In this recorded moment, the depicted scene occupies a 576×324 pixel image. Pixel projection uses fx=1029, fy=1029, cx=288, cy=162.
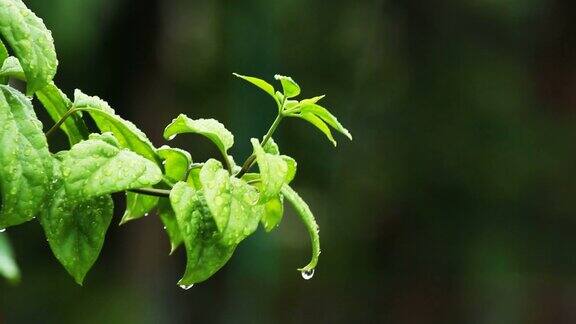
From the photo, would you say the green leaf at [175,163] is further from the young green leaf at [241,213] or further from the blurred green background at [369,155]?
the blurred green background at [369,155]

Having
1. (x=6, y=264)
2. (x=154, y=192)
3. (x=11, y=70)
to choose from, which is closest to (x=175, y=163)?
(x=154, y=192)

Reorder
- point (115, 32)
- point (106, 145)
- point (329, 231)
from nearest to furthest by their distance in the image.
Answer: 1. point (106, 145)
2. point (115, 32)
3. point (329, 231)

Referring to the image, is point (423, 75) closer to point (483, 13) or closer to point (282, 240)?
point (483, 13)

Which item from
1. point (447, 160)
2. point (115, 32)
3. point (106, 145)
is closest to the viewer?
point (106, 145)

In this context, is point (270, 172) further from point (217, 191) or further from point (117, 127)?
point (117, 127)

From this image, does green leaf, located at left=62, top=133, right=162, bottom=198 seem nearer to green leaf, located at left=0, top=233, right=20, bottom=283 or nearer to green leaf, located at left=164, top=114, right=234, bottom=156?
green leaf, located at left=164, top=114, right=234, bottom=156

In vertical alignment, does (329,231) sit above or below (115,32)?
below

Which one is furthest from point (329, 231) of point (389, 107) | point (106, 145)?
point (106, 145)
